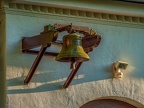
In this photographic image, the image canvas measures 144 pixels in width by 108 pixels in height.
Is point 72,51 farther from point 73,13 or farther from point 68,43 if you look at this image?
point 73,13

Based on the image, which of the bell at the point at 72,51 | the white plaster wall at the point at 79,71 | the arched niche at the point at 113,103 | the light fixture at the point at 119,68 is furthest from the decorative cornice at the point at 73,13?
the arched niche at the point at 113,103

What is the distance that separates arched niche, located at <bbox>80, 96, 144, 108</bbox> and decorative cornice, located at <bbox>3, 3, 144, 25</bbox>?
1169mm

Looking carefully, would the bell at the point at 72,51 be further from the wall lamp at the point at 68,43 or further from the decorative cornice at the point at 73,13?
the decorative cornice at the point at 73,13

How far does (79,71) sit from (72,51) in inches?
45.4

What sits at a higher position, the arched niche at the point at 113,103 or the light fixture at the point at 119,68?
the light fixture at the point at 119,68

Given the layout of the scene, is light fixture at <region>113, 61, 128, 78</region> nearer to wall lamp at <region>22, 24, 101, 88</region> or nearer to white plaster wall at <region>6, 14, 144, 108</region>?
white plaster wall at <region>6, 14, 144, 108</region>

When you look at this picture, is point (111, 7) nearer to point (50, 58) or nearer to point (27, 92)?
point (50, 58)

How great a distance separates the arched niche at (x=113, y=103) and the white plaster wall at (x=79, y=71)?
124mm

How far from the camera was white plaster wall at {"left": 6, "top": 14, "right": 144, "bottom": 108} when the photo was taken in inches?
284

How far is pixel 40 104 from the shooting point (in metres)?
7.24

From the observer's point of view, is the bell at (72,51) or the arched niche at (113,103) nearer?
the bell at (72,51)

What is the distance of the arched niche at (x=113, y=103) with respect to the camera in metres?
7.76

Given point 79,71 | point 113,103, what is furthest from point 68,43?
point 113,103

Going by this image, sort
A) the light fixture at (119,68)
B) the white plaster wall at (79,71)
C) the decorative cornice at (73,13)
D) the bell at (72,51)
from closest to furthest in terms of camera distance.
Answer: the bell at (72,51), the white plaster wall at (79,71), the decorative cornice at (73,13), the light fixture at (119,68)
